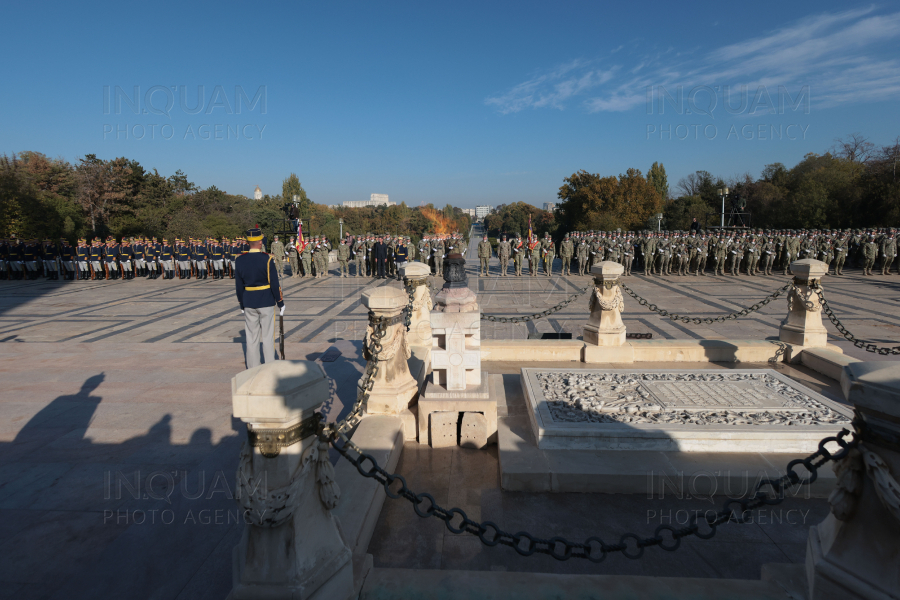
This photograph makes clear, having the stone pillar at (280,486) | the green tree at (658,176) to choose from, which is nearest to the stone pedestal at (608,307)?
the stone pillar at (280,486)

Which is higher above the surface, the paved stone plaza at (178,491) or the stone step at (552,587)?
the stone step at (552,587)

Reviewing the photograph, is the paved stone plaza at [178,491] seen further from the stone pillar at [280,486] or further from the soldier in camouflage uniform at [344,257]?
the soldier in camouflage uniform at [344,257]

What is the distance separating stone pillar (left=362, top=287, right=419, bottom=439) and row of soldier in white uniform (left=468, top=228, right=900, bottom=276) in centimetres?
1703

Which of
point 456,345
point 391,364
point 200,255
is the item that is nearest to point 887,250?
point 456,345

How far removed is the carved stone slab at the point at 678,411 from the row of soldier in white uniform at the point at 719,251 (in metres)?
16.1

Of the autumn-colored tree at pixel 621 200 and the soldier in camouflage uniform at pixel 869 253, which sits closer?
the soldier in camouflage uniform at pixel 869 253

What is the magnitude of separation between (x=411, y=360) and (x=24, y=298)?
16.3 m

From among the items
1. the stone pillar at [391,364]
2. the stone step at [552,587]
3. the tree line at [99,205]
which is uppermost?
the tree line at [99,205]

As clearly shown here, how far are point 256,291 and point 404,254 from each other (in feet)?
47.9

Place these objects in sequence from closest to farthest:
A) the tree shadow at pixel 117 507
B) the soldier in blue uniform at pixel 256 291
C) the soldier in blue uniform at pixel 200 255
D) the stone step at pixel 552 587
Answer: the stone step at pixel 552 587 < the tree shadow at pixel 117 507 < the soldier in blue uniform at pixel 256 291 < the soldier in blue uniform at pixel 200 255

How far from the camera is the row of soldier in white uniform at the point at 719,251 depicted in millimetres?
19594

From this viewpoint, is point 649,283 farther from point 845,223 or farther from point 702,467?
point 845,223

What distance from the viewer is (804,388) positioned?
4.61 meters

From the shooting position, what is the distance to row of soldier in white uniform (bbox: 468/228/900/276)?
64.3 feet
